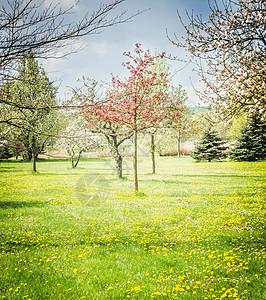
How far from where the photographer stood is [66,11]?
183 inches

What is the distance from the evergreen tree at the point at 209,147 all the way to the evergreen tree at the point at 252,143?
13.8 ft

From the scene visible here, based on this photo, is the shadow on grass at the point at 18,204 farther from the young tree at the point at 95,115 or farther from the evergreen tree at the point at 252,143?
the evergreen tree at the point at 252,143

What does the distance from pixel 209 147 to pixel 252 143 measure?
307 inches

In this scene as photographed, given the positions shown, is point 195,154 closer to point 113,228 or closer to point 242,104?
point 242,104

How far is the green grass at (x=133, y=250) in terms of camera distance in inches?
167

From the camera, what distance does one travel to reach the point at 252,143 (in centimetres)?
3362

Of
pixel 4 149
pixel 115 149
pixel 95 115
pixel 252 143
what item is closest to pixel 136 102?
pixel 95 115

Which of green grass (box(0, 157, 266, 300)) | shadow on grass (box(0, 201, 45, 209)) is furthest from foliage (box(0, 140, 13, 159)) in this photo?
green grass (box(0, 157, 266, 300))

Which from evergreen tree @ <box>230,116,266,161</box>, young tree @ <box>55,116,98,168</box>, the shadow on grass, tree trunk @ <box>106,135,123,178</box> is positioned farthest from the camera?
evergreen tree @ <box>230,116,266,161</box>

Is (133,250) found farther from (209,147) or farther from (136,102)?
(209,147)

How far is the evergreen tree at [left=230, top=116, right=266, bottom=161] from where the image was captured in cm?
3328

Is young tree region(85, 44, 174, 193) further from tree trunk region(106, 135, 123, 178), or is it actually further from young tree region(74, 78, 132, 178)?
tree trunk region(106, 135, 123, 178)

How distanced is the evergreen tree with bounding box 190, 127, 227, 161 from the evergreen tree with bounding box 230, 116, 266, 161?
4.21 meters

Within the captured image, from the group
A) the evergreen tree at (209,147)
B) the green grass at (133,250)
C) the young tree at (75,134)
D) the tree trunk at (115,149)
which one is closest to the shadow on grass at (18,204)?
the green grass at (133,250)
